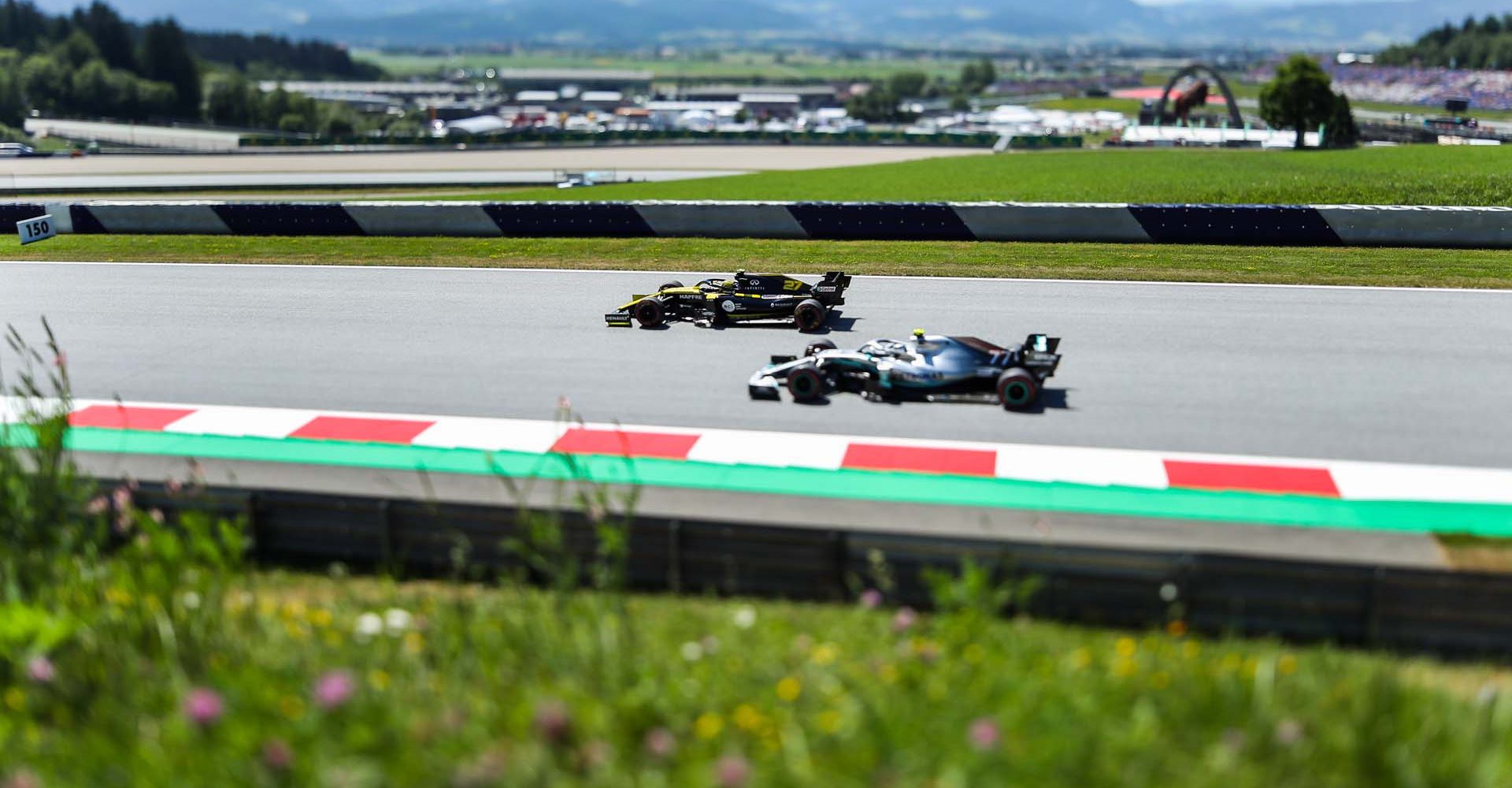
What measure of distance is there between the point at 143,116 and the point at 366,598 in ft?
403

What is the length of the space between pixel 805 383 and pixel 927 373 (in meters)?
1.49

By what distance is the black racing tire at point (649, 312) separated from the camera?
1869 cm

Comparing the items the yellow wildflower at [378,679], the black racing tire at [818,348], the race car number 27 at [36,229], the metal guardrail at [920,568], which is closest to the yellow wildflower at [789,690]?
the metal guardrail at [920,568]

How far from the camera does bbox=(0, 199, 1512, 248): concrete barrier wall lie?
78.7 ft

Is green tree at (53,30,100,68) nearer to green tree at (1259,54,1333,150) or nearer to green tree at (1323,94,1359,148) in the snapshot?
green tree at (1259,54,1333,150)

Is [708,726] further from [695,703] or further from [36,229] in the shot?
[36,229]

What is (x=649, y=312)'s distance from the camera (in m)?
18.7

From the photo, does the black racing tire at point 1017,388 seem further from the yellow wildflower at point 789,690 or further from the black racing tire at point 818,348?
the yellow wildflower at point 789,690

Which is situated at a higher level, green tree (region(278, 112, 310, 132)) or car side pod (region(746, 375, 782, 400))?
car side pod (region(746, 375, 782, 400))

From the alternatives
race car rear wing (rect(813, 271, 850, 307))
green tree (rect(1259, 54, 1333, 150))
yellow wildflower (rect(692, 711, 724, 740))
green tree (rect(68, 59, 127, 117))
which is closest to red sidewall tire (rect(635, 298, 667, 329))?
race car rear wing (rect(813, 271, 850, 307))

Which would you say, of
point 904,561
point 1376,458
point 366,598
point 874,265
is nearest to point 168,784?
point 366,598

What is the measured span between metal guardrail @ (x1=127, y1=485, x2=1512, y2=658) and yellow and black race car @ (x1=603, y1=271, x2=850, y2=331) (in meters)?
8.75

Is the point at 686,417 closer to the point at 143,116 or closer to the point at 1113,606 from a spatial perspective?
the point at 1113,606

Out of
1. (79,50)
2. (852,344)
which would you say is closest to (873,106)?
(79,50)
